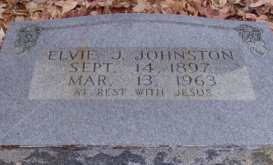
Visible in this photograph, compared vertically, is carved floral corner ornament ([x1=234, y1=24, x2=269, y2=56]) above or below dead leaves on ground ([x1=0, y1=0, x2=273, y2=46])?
below

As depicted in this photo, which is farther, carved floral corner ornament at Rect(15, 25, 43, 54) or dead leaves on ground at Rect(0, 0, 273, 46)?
dead leaves on ground at Rect(0, 0, 273, 46)

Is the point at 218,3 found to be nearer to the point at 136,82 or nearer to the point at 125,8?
the point at 125,8

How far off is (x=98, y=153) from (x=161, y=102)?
457mm

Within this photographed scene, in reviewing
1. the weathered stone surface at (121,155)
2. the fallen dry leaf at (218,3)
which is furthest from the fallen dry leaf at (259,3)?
the weathered stone surface at (121,155)

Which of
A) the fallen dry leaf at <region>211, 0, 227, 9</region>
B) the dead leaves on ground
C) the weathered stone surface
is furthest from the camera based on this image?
the fallen dry leaf at <region>211, 0, 227, 9</region>

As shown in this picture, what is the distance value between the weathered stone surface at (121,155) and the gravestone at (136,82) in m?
0.04

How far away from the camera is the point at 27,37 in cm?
290

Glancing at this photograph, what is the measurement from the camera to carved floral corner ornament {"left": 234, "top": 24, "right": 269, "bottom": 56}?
9.38ft

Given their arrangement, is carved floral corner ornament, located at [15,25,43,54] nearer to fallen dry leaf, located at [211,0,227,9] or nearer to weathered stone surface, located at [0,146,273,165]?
weathered stone surface, located at [0,146,273,165]

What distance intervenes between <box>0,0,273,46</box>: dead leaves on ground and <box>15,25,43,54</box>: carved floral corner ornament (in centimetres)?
58

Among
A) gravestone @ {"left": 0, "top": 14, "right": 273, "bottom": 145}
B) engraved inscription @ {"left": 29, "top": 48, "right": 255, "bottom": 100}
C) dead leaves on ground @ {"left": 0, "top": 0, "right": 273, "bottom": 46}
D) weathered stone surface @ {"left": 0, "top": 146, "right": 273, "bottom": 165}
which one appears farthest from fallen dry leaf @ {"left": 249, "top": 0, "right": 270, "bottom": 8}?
weathered stone surface @ {"left": 0, "top": 146, "right": 273, "bottom": 165}

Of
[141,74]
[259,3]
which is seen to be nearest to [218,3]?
Answer: [259,3]

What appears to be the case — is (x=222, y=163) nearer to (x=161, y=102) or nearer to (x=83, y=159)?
(x=161, y=102)

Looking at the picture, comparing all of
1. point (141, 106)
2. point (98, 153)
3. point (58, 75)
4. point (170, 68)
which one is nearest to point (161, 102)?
point (141, 106)
